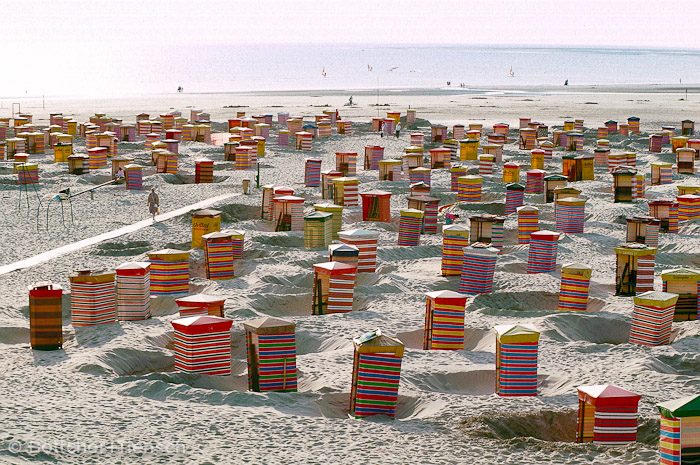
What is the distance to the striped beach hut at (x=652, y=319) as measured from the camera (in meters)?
13.0

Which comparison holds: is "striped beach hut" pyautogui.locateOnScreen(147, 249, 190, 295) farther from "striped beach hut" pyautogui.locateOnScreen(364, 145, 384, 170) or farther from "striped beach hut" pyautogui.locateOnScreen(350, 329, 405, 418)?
"striped beach hut" pyautogui.locateOnScreen(364, 145, 384, 170)

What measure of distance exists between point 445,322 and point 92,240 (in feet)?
32.7

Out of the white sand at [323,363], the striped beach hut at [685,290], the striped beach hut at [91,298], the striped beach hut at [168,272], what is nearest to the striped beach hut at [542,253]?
the white sand at [323,363]

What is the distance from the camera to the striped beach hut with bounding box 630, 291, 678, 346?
13.0 m

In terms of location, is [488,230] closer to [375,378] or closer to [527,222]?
[527,222]

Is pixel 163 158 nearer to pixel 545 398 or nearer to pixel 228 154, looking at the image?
pixel 228 154

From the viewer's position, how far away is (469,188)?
2528 cm

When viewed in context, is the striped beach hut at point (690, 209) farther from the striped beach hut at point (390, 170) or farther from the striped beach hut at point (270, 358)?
the striped beach hut at point (270, 358)

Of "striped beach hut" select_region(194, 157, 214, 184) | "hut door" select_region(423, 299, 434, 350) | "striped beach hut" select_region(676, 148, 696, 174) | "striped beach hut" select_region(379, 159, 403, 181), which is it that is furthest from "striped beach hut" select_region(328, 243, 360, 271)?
"striped beach hut" select_region(676, 148, 696, 174)

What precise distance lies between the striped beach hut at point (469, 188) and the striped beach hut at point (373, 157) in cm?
692

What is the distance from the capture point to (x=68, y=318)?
48.1 feet

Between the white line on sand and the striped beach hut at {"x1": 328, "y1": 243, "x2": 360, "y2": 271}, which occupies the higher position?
the striped beach hut at {"x1": 328, "y1": 243, "x2": 360, "y2": 271}

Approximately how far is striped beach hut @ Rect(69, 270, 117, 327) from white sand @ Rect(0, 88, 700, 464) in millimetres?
267

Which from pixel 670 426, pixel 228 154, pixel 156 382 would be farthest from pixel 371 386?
pixel 228 154
